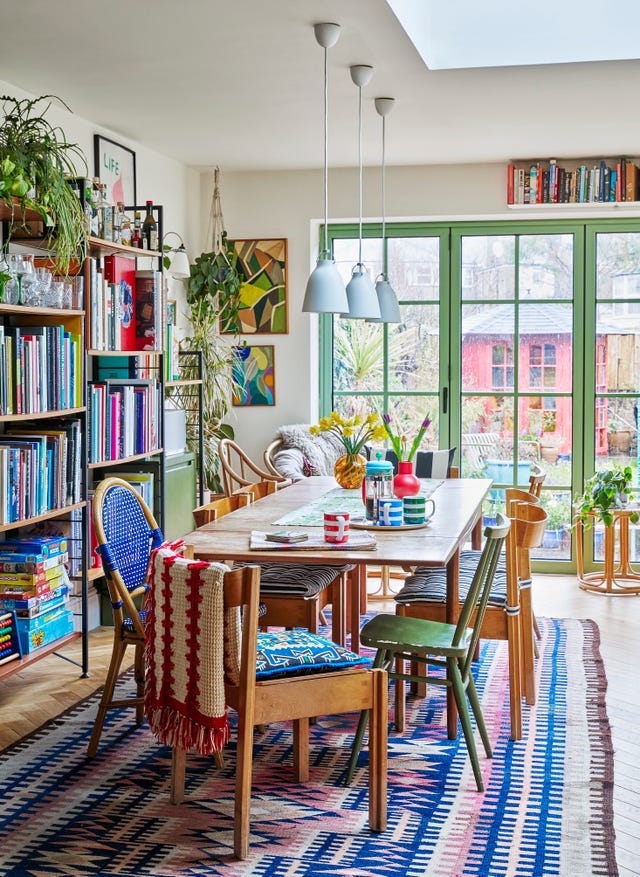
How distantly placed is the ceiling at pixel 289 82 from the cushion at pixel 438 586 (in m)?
1.96

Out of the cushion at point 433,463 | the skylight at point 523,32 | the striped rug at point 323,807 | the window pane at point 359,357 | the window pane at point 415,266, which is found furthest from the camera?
the window pane at point 359,357

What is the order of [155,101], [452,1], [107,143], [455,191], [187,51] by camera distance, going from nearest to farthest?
[187,51] < [452,1] < [155,101] < [107,143] < [455,191]

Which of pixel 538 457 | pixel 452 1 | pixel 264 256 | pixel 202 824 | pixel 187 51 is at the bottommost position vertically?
pixel 202 824

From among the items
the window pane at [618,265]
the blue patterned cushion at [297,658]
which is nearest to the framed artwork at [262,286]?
the window pane at [618,265]

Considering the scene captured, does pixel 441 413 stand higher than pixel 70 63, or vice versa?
pixel 70 63

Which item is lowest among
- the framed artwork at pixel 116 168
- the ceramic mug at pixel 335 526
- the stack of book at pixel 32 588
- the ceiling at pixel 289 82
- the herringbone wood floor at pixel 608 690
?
the herringbone wood floor at pixel 608 690

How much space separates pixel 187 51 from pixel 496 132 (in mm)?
2049

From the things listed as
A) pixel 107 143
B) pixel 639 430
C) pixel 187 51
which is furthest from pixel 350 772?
pixel 639 430

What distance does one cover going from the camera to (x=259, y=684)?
8.34 ft

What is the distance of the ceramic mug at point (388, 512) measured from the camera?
3.57 m

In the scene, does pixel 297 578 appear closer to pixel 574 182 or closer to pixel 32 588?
pixel 32 588

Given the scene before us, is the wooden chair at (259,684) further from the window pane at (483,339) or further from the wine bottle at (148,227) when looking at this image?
the window pane at (483,339)

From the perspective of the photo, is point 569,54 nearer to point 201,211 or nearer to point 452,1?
point 452,1

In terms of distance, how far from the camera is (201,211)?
6.65 meters
